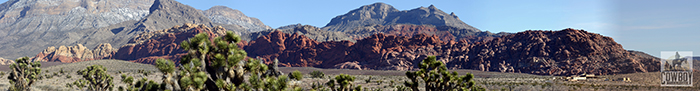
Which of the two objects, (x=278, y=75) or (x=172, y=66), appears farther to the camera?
(x=278, y=75)

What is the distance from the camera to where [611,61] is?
4247 inches

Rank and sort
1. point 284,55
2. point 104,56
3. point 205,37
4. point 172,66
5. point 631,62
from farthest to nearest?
1. point 104,56
2. point 284,55
3. point 631,62
4. point 205,37
5. point 172,66

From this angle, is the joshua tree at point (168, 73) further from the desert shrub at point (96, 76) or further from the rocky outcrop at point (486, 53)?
the rocky outcrop at point (486, 53)

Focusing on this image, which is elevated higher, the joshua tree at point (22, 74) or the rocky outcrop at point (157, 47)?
the rocky outcrop at point (157, 47)

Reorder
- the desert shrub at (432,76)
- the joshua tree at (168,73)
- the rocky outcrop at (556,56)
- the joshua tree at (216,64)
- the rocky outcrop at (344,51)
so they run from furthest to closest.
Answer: the rocky outcrop at (344,51) → the rocky outcrop at (556,56) → the desert shrub at (432,76) → the joshua tree at (216,64) → the joshua tree at (168,73)

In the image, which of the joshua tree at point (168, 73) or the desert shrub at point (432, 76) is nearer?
the joshua tree at point (168, 73)

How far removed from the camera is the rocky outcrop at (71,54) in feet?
581

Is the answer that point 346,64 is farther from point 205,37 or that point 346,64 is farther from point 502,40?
point 205,37

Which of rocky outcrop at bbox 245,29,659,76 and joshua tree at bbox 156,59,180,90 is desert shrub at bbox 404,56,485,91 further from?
rocky outcrop at bbox 245,29,659,76

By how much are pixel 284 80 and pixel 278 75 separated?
766 millimetres

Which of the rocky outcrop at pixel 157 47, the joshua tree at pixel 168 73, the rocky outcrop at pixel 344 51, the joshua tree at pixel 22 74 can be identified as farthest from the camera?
the rocky outcrop at pixel 157 47

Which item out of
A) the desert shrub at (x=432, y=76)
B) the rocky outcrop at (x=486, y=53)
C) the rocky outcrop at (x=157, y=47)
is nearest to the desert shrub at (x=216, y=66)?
the desert shrub at (x=432, y=76)

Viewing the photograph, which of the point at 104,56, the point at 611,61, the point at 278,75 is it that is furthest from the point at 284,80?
the point at 104,56

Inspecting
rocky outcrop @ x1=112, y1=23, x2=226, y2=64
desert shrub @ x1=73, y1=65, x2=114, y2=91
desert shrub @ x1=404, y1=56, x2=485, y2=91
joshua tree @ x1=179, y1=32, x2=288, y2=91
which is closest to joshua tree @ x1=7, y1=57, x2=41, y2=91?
desert shrub @ x1=73, y1=65, x2=114, y2=91
